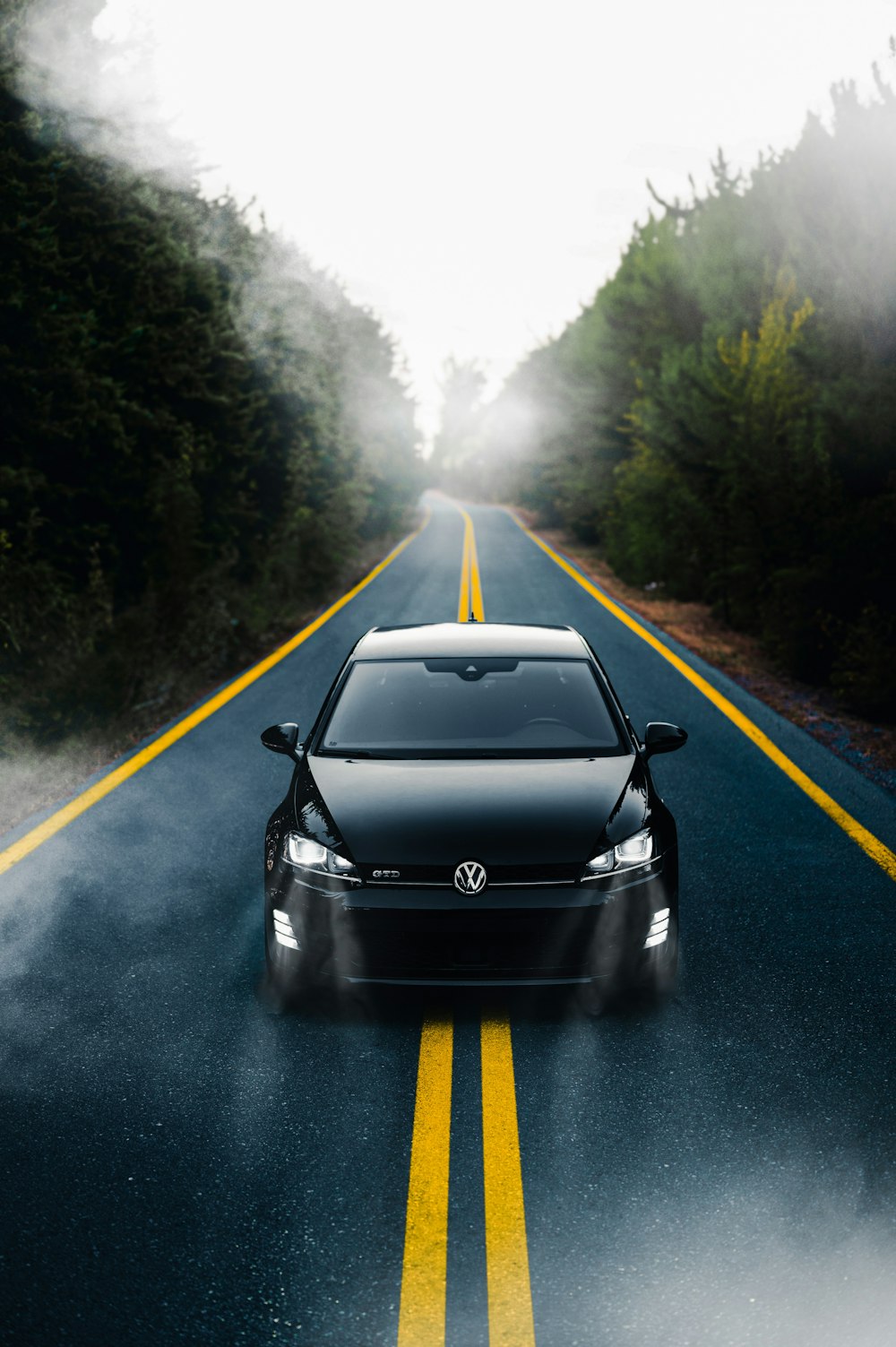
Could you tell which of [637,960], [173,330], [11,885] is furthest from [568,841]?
[173,330]

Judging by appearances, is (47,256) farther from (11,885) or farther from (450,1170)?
(450,1170)

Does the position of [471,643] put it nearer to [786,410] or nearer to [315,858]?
[315,858]

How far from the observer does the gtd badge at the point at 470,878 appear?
13.9 ft

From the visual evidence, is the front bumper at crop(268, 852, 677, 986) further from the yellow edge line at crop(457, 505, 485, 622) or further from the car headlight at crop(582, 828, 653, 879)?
the yellow edge line at crop(457, 505, 485, 622)

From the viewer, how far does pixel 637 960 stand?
4359mm

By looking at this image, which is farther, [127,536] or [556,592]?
[556,592]

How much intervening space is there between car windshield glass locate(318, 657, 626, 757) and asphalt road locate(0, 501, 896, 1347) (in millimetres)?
1116

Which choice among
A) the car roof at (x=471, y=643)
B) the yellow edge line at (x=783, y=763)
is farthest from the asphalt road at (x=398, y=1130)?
the car roof at (x=471, y=643)

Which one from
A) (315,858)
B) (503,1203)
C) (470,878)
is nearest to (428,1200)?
(503,1203)

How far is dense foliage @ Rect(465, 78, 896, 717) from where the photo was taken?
12.9 metres

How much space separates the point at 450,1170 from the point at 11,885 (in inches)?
141

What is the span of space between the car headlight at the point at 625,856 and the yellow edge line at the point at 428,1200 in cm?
90

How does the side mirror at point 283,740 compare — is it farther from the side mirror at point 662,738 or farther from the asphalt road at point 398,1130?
the side mirror at point 662,738

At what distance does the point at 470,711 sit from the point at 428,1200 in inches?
107
